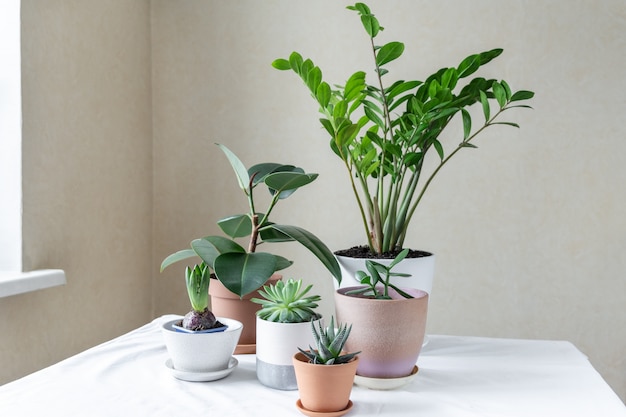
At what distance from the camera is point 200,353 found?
959 mm

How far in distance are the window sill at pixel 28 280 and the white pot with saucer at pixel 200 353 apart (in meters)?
0.81

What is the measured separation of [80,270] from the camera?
196cm

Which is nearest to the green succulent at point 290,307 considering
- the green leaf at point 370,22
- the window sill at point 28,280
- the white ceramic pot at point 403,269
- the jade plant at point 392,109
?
the white ceramic pot at point 403,269

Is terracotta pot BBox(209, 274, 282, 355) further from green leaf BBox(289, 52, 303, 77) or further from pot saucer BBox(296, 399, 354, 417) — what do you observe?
green leaf BBox(289, 52, 303, 77)

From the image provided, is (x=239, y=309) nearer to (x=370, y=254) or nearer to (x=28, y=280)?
(x=370, y=254)

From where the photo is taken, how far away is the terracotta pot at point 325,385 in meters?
0.81

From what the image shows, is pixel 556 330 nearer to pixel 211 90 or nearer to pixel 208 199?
pixel 208 199

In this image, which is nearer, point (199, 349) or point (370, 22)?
point (199, 349)

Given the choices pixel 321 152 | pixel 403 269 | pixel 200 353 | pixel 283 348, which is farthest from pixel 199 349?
pixel 321 152

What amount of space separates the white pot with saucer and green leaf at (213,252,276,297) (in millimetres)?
105

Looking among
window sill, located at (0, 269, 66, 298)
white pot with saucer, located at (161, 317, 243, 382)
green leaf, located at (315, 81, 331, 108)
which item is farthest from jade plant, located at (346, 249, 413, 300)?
window sill, located at (0, 269, 66, 298)

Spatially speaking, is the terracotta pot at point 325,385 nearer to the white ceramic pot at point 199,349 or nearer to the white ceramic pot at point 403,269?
the white ceramic pot at point 199,349

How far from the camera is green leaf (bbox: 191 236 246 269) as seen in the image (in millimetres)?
1006

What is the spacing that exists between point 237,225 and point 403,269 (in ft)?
1.17
